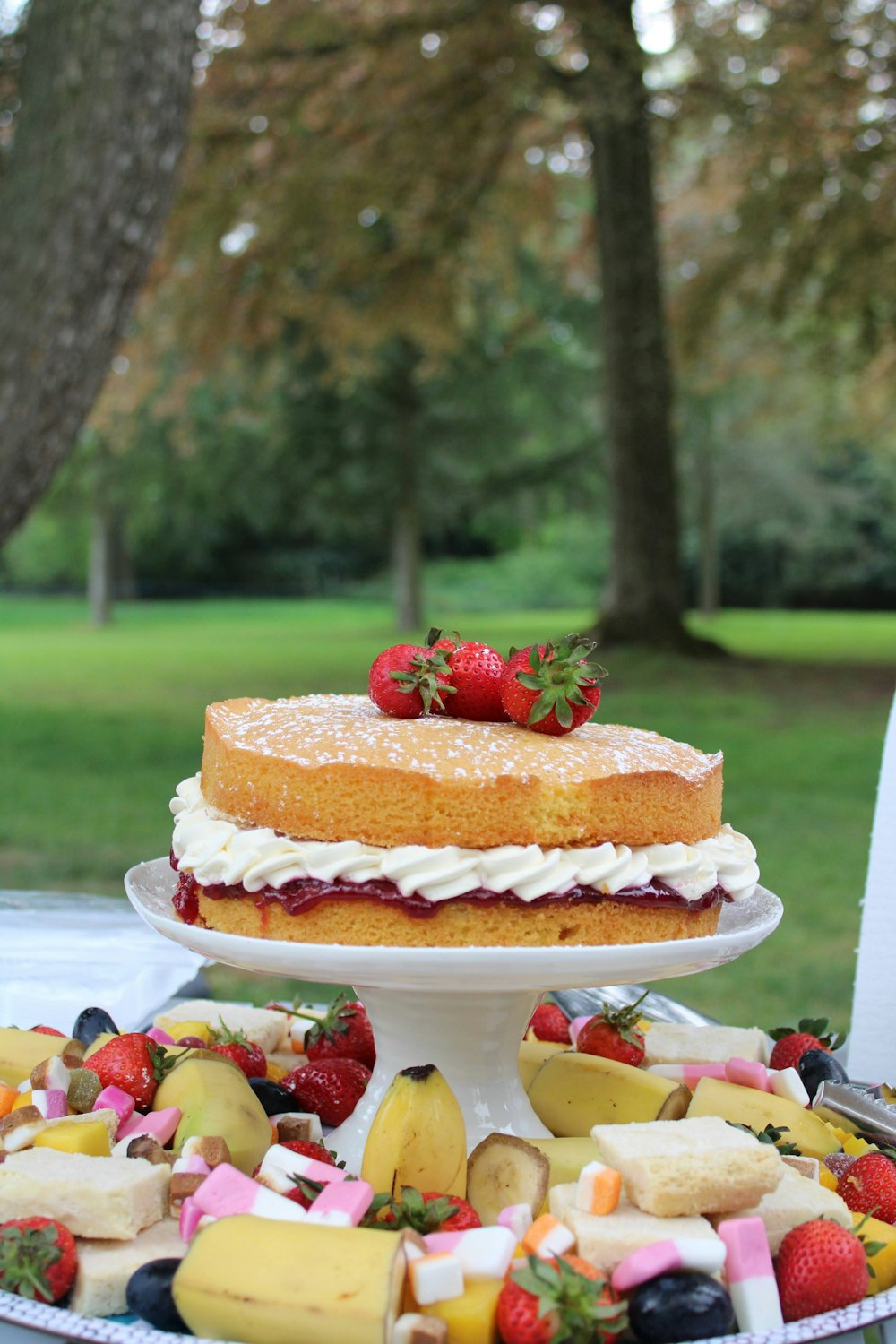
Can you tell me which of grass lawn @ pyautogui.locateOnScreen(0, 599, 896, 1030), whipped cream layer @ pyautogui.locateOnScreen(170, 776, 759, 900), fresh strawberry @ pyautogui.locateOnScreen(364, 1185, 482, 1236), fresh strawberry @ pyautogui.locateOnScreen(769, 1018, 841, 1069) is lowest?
grass lawn @ pyautogui.locateOnScreen(0, 599, 896, 1030)

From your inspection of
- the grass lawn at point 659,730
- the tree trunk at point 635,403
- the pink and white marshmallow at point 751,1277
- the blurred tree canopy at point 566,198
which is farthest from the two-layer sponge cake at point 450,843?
the tree trunk at point 635,403

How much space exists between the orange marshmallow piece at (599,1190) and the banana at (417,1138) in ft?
0.52

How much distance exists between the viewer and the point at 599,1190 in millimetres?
1384

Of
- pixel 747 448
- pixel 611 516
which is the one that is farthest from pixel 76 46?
pixel 747 448

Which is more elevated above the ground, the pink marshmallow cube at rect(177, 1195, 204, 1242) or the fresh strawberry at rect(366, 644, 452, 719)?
the fresh strawberry at rect(366, 644, 452, 719)

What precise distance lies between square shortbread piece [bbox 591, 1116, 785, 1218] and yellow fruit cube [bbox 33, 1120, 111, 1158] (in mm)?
620

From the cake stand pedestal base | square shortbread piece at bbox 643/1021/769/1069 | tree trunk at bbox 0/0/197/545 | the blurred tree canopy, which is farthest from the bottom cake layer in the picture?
the blurred tree canopy

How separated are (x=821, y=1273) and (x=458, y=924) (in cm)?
55

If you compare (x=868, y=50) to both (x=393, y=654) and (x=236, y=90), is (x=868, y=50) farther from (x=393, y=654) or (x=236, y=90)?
(x=393, y=654)

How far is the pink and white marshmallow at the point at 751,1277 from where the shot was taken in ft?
4.30

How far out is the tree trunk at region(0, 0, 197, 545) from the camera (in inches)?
217

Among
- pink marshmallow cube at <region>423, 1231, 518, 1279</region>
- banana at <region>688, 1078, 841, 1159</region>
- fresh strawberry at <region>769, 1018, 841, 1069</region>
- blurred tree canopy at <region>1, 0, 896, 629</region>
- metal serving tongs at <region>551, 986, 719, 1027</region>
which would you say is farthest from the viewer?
blurred tree canopy at <region>1, 0, 896, 629</region>

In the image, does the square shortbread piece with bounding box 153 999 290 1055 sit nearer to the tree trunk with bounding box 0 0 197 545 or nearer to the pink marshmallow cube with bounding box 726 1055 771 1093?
the pink marshmallow cube with bounding box 726 1055 771 1093

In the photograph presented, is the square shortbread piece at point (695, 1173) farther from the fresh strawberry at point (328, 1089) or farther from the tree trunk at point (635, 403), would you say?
the tree trunk at point (635, 403)
